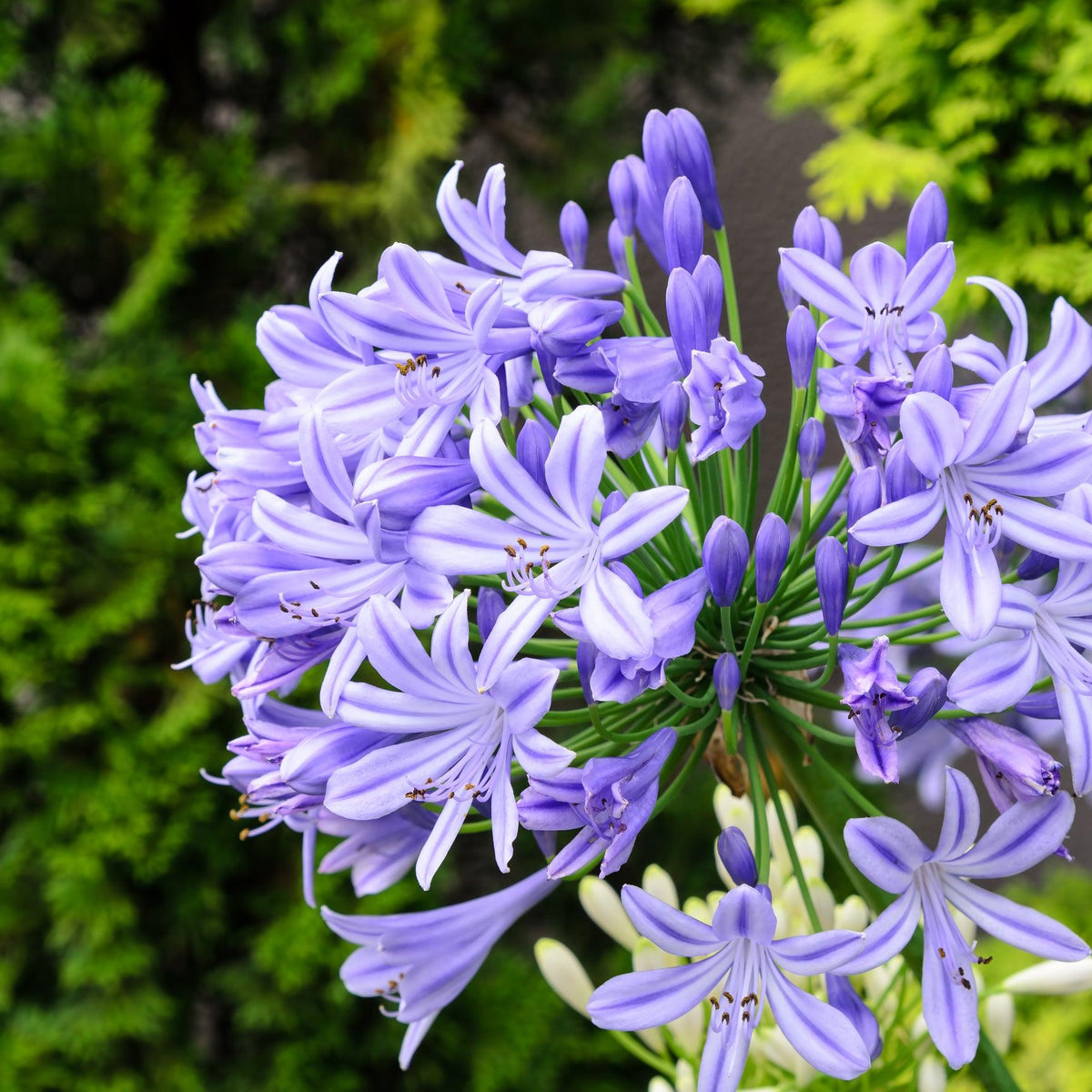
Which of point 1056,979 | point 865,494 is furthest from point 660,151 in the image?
point 1056,979

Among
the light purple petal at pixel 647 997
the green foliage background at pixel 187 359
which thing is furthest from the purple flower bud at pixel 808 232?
the green foliage background at pixel 187 359

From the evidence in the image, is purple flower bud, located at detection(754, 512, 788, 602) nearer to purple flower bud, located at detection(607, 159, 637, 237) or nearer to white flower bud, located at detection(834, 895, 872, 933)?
purple flower bud, located at detection(607, 159, 637, 237)

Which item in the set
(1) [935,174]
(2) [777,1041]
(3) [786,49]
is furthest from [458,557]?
(3) [786,49]

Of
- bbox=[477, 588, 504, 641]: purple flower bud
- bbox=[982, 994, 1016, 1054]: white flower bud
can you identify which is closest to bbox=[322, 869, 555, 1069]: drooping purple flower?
bbox=[477, 588, 504, 641]: purple flower bud

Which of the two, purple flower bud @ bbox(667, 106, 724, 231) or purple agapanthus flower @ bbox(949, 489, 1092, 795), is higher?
purple flower bud @ bbox(667, 106, 724, 231)

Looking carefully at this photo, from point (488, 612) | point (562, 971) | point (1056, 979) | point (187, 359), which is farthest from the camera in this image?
point (187, 359)

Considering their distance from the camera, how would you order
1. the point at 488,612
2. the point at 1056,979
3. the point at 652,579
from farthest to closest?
the point at 1056,979 < the point at 652,579 < the point at 488,612

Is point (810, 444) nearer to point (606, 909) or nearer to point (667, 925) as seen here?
point (667, 925)
